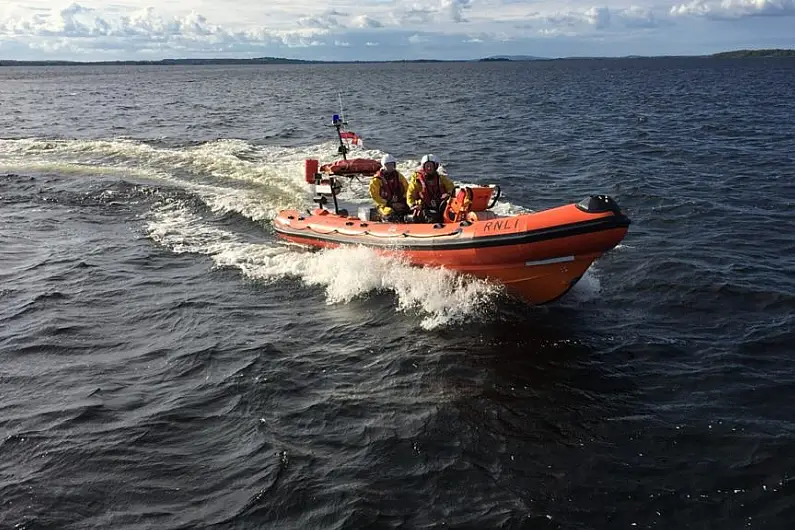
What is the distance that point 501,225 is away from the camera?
7703 millimetres

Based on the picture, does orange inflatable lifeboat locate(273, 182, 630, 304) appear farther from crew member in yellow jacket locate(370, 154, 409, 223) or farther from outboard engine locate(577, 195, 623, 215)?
crew member in yellow jacket locate(370, 154, 409, 223)

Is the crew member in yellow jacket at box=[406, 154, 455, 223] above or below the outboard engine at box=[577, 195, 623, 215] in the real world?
below

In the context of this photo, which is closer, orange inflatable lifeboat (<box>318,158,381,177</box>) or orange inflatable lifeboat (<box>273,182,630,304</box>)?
orange inflatable lifeboat (<box>273,182,630,304</box>)

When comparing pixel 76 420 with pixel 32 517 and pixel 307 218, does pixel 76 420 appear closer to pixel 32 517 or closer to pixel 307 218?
pixel 32 517

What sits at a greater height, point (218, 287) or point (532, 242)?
point (532, 242)

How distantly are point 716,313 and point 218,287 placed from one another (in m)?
6.65

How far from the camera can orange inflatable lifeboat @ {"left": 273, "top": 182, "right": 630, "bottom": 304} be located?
7.05 metres

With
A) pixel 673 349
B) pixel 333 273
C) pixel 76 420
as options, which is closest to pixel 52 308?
pixel 76 420

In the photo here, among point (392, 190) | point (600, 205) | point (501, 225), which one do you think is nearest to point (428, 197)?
point (392, 190)

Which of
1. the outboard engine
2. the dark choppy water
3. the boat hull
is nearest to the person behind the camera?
the dark choppy water

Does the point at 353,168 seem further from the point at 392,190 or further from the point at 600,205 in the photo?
the point at 600,205

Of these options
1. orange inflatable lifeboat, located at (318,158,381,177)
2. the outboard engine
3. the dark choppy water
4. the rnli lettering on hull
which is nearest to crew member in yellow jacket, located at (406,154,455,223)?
the dark choppy water

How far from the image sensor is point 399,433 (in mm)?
5605

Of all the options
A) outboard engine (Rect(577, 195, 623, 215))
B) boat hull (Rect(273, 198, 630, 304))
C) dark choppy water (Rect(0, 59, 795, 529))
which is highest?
outboard engine (Rect(577, 195, 623, 215))
